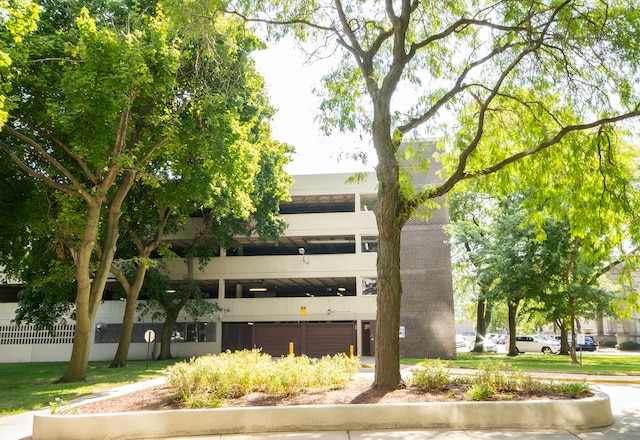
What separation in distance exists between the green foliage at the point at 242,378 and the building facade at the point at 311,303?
857 inches

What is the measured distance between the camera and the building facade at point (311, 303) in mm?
32750

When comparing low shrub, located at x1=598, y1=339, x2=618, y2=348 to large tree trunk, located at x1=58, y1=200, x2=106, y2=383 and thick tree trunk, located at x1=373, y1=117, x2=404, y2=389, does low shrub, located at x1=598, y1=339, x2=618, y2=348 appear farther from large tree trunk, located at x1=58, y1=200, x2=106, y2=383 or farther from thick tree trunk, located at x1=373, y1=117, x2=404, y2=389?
large tree trunk, located at x1=58, y1=200, x2=106, y2=383

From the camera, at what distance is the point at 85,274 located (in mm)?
18266

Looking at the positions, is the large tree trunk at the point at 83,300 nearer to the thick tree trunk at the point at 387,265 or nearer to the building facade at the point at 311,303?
the thick tree trunk at the point at 387,265

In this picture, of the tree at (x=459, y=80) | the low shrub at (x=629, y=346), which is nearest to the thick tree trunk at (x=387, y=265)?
the tree at (x=459, y=80)

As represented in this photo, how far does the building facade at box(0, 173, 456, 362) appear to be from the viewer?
1289 inches

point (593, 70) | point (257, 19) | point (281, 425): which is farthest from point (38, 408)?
point (593, 70)

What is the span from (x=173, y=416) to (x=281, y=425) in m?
1.78

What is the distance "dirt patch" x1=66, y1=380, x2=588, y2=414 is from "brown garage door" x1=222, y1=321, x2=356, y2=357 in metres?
23.6

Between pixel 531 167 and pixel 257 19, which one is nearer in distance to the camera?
pixel 257 19

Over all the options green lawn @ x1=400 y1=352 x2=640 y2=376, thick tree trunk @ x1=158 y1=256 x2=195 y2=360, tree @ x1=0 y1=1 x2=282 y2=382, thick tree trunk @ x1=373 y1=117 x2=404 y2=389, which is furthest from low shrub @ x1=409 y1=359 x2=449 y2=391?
thick tree trunk @ x1=158 y1=256 x2=195 y2=360

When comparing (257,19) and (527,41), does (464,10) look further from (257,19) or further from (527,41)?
(257,19)

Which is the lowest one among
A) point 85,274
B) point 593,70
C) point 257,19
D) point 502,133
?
point 85,274

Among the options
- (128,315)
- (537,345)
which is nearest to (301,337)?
(128,315)
